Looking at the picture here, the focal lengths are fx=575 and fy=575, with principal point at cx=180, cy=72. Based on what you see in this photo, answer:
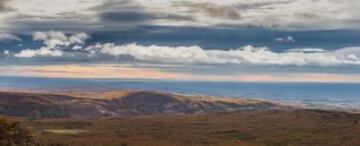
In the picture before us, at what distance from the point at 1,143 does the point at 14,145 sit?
6.71m

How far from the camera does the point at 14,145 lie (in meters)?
199

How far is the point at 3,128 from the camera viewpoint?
200m

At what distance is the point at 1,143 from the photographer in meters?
193

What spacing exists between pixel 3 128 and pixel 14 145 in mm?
7110

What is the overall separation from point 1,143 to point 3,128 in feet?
26.8
